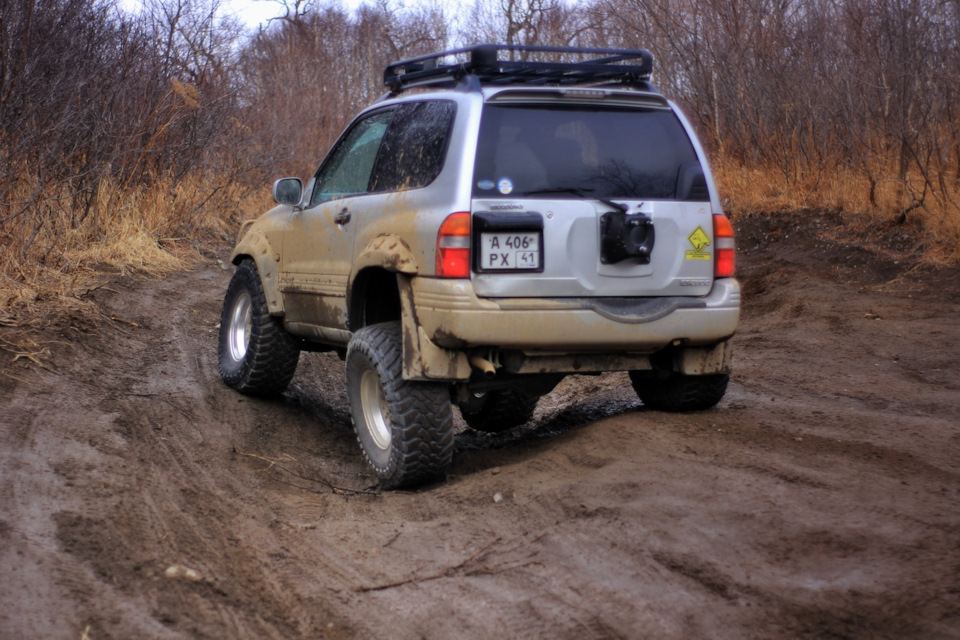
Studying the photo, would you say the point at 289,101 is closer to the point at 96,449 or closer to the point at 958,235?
the point at 958,235

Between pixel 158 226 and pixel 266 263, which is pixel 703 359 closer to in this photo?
pixel 266 263

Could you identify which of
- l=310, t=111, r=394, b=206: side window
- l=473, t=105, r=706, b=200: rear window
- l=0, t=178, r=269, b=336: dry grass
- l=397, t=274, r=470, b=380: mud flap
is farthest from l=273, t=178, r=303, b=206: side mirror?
l=0, t=178, r=269, b=336: dry grass

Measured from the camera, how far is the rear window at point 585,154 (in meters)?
4.36

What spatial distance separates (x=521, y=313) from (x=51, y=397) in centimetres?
311

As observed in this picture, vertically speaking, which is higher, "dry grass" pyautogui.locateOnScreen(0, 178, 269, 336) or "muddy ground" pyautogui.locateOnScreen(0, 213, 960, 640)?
"dry grass" pyautogui.locateOnScreen(0, 178, 269, 336)

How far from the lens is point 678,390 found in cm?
520

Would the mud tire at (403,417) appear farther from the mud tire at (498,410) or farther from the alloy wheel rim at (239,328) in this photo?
the alloy wheel rim at (239,328)

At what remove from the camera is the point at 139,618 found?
2.99m

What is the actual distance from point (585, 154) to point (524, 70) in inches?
25.3

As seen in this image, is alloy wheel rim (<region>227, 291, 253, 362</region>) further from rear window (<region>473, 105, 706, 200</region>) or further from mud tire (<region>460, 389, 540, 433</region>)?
rear window (<region>473, 105, 706, 200</region>)

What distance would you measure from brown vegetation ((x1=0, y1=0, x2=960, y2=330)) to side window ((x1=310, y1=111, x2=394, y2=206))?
2.60 m

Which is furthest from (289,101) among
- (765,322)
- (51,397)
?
(51,397)

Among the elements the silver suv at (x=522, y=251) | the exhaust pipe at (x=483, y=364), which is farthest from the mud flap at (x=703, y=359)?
the exhaust pipe at (x=483, y=364)

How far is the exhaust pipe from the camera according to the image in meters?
4.36
